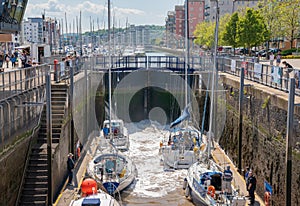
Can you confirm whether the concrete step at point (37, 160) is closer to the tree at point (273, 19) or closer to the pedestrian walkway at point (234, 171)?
the pedestrian walkway at point (234, 171)

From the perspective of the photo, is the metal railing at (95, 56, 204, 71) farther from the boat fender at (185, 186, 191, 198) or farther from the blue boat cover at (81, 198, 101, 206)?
the blue boat cover at (81, 198, 101, 206)

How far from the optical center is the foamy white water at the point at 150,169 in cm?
2042

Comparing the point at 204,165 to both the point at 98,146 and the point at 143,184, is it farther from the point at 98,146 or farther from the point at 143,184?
the point at 98,146

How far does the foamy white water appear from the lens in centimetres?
2042

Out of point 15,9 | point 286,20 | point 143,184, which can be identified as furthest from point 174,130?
point 286,20

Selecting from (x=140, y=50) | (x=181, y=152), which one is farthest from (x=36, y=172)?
(x=140, y=50)

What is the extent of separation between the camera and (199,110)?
34500 mm

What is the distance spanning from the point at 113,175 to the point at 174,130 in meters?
8.78

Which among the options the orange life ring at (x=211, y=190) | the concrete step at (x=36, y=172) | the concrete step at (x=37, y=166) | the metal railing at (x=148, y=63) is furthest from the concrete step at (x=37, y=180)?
the metal railing at (x=148, y=63)

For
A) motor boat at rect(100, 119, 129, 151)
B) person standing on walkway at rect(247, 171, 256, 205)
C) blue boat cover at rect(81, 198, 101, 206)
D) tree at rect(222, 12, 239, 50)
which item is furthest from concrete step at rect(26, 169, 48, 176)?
tree at rect(222, 12, 239, 50)

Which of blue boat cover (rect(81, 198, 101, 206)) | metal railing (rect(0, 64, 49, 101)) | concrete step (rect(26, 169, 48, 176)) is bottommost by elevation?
concrete step (rect(26, 169, 48, 176))

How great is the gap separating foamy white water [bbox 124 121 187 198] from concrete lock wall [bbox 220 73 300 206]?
3.44m

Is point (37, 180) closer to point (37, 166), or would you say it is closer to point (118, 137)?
point (37, 166)

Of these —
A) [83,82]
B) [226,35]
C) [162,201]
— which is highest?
[226,35]
